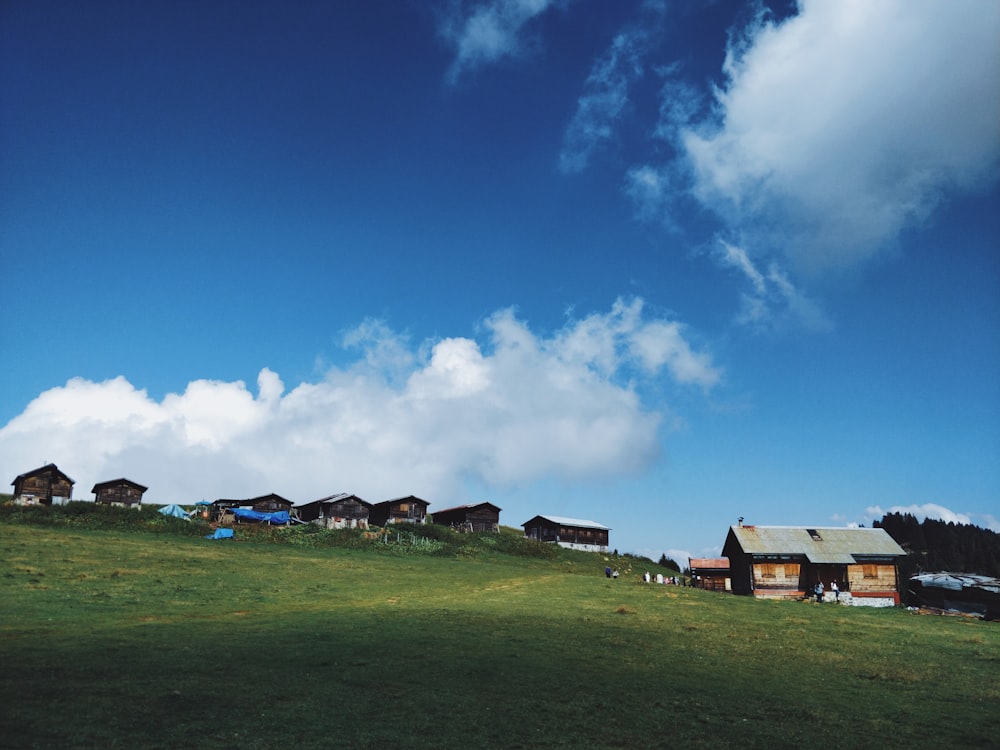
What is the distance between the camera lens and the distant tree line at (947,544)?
14088cm

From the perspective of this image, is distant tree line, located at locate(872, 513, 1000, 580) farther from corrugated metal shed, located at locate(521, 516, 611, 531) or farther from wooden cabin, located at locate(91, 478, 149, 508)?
wooden cabin, located at locate(91, 478, 149, 508)

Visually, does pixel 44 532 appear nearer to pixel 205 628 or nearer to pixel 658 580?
pixel 205 628

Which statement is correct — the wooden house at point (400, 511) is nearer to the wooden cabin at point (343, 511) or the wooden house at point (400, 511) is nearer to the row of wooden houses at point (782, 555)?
the wooden cabin at point (343, 511)

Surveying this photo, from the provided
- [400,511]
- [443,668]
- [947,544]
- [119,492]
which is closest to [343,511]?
[400,511]

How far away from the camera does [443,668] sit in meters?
25.0

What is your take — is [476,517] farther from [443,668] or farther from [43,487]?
[443,668]

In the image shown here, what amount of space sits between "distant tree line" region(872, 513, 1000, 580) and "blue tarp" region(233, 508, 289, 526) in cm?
12006

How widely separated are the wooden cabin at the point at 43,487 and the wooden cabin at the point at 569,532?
81.4 m

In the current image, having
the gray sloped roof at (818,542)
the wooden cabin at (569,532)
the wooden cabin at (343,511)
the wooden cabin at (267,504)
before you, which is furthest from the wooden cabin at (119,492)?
the gray sloped roof at (818,542)

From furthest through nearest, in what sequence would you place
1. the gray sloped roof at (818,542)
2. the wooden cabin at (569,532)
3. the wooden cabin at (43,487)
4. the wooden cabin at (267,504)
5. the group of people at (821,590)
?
the wooden cabin at (569,532)
the wooden cabin at (267,504)
the wooden cabin at (43,487)
the gray sloped roof at (818,542)
the group of people at (821,590)

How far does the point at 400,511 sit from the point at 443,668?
95.7 m

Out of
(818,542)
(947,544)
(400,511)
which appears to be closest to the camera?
(818,542)

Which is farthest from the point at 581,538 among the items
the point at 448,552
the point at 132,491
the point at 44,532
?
the point at 44,532

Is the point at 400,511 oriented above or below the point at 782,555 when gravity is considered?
above
